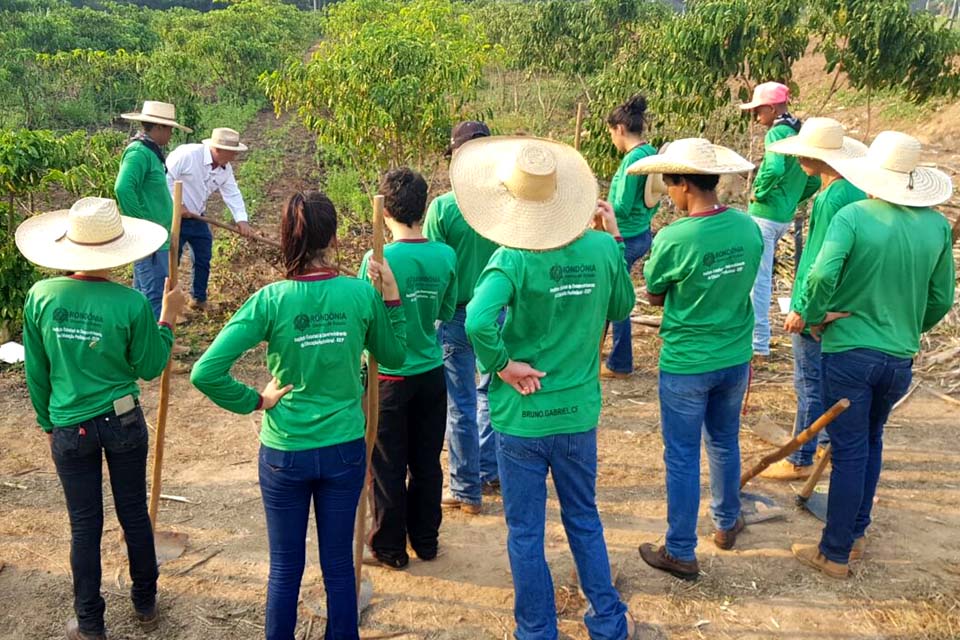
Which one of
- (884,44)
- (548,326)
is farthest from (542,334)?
(884,44)

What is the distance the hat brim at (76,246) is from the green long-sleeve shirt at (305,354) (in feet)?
2.30

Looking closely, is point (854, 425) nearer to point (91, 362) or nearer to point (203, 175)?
point (91, 362)

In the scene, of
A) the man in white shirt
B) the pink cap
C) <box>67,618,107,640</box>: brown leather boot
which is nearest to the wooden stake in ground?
<box>67,618,107,640</box>: brown leather boot

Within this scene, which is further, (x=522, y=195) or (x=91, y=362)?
(x=91, y=362)

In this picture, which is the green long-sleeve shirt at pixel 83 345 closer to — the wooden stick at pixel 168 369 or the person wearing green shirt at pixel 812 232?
the wooden stick at pixel 168 369

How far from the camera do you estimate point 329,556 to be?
3174 millimetres

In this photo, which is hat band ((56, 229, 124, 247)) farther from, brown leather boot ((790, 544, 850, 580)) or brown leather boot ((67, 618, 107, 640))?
brown leather boot ((790, 544, 850, 580))

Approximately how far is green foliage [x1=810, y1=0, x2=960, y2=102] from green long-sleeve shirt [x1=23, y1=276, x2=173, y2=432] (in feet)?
27.5

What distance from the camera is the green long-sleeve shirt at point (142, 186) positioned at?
6.10m

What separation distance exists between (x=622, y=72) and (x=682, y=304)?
7517 millimetres

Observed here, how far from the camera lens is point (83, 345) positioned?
3254 mm

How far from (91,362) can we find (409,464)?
1.59 meters

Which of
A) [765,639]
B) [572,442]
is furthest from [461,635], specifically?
[765,639]

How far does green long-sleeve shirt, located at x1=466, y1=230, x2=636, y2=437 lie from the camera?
10.2 ft
